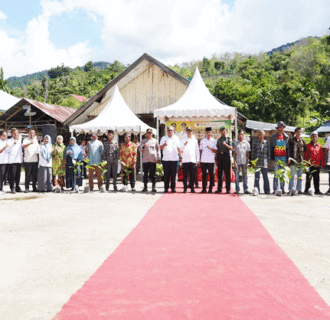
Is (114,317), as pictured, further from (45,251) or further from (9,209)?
(9,209)

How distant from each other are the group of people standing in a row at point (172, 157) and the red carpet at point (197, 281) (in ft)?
15.1

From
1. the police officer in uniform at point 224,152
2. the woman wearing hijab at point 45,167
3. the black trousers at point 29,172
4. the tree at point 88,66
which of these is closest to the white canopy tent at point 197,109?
the police officer in uniform at point 224,152

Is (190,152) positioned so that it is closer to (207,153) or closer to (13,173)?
(207,153)

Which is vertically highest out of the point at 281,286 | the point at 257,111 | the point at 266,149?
the point at 257,111

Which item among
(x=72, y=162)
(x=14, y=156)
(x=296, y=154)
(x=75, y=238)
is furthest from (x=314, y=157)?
Answer: (x=14, y=156)

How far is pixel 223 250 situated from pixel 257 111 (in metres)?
51.8

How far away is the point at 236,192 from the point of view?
10.5 meters

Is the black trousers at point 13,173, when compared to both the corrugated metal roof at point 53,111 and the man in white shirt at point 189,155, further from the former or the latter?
the corrugated metal roof at point 53,111

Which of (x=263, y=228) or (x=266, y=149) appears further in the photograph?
(x=266, y=149)

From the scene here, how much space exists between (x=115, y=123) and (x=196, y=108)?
11.9 ft

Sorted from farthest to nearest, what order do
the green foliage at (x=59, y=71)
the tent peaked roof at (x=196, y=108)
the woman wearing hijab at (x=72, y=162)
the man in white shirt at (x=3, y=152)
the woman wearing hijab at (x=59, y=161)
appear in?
the green foliage at (x=59, y=71), the tent peaked roof at (x=196, y=108), the woman wearing hijab at (x=72, y=162), the woman wearing hijab at (x=59, y=161), the man in white shirt at (x=3, y=152)

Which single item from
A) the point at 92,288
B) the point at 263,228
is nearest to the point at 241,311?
the point at 92,288

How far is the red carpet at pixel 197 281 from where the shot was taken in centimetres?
294

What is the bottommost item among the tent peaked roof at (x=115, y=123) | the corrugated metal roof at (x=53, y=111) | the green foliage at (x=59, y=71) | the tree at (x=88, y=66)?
the tent peaked roof at (x=115, y=123)
